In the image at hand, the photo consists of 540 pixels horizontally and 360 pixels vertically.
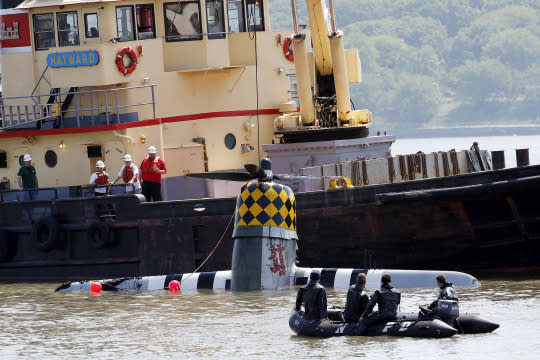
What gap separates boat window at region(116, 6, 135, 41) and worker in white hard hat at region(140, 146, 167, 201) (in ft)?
9.09

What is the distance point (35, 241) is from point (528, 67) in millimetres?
81806

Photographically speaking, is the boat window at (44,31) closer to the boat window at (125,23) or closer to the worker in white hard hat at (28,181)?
the boat window at (125,23)

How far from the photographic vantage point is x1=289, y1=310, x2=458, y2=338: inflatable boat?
14.4 meters

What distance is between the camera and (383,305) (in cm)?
1479

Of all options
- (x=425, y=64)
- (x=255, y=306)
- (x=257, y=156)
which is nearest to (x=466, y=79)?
(x=425, y=64)

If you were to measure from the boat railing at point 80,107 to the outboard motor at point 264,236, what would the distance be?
435cm

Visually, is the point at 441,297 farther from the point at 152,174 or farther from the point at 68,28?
the point at 68,28

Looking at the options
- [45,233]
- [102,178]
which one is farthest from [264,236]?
[45,233]

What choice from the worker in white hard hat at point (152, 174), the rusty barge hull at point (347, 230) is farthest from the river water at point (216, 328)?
the worker in white hard hat at point (152, 174)

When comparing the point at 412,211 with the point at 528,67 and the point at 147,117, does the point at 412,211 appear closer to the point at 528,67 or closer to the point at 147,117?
the point at 147,117

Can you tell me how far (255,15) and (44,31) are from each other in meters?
4.53

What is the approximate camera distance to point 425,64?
327ft

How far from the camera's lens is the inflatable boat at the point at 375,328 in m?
14.4

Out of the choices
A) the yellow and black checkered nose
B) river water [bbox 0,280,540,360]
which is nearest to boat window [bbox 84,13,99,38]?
river water [bbox 0,280,540,360]
